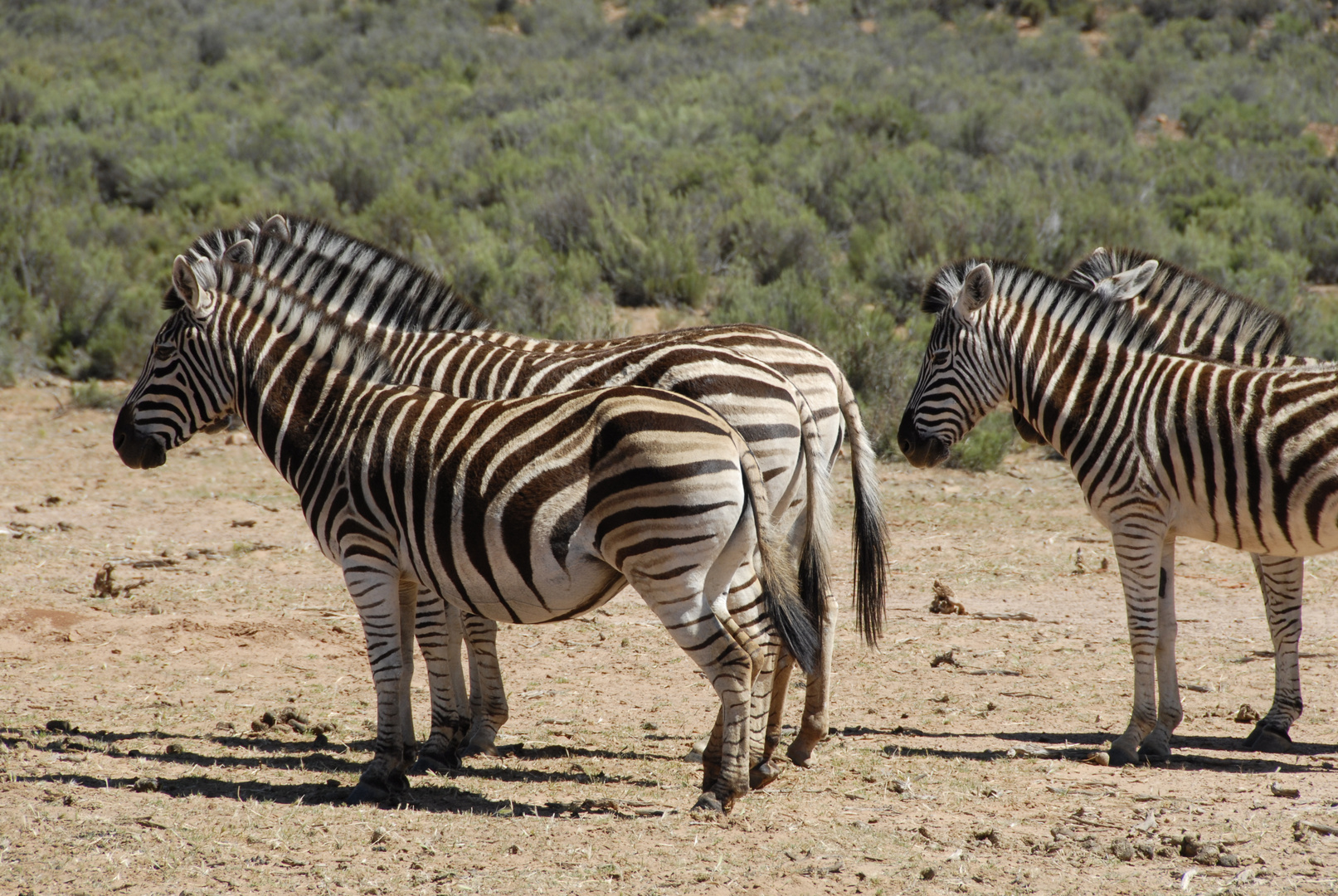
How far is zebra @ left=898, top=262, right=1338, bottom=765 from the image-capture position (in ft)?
18.6

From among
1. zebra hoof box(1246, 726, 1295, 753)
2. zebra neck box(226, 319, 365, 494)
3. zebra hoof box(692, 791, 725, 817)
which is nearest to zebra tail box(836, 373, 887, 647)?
zebra hoof box(692, 791, 725, 817)

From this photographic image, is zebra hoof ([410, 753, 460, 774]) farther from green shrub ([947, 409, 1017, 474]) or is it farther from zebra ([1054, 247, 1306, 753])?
green shrub ([947, 409, 1017, 474])

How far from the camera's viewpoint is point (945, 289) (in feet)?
22.2

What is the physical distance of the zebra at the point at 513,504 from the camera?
4.58m

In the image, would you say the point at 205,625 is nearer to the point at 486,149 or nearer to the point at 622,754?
the point at 622,754

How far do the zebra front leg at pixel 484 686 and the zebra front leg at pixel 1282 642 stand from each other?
12.5ft

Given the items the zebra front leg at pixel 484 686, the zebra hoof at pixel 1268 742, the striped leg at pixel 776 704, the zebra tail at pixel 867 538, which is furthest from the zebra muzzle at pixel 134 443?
the zebra hoof at pixel 1268 742

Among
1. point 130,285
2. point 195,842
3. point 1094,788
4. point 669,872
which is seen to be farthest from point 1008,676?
point 130,285

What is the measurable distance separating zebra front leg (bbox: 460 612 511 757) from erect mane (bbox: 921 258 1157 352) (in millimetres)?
3145

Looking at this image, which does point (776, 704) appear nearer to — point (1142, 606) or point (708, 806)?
point (708, 806)

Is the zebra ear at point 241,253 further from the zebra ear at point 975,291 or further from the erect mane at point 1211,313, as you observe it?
the erect mane at point 1211,313

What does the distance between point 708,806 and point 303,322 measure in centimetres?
294

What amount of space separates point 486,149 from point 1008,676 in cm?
1700

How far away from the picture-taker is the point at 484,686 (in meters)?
6.01
